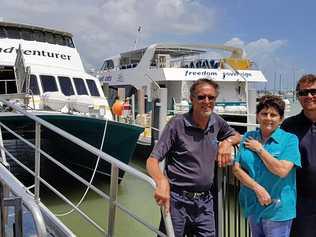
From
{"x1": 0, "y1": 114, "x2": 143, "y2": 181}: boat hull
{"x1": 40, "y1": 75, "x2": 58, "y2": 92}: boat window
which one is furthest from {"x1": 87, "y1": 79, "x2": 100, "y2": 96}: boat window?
{"x1": 0, "y1": 114, "x2": 143, "y2": 181}: boat hull

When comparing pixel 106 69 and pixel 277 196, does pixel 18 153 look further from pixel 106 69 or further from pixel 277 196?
pixel 106 69

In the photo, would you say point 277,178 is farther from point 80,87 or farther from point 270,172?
point 80,87

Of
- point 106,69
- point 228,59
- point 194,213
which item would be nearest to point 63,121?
point 194,213

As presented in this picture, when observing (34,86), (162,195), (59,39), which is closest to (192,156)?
(162,195)

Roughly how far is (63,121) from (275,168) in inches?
268

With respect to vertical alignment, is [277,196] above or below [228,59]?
below

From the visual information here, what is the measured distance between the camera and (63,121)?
888cm

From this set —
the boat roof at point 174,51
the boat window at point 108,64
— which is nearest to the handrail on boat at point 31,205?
the boat roof at point 174,51

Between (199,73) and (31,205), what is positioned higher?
(199,73)

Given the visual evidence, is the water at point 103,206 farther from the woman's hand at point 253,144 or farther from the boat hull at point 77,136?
the woman's hand at point 253,144

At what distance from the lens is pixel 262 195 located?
2635mm

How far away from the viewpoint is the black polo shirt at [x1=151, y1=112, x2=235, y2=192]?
2836 millimetres

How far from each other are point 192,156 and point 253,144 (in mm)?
394

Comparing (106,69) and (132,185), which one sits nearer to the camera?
(132,185)
